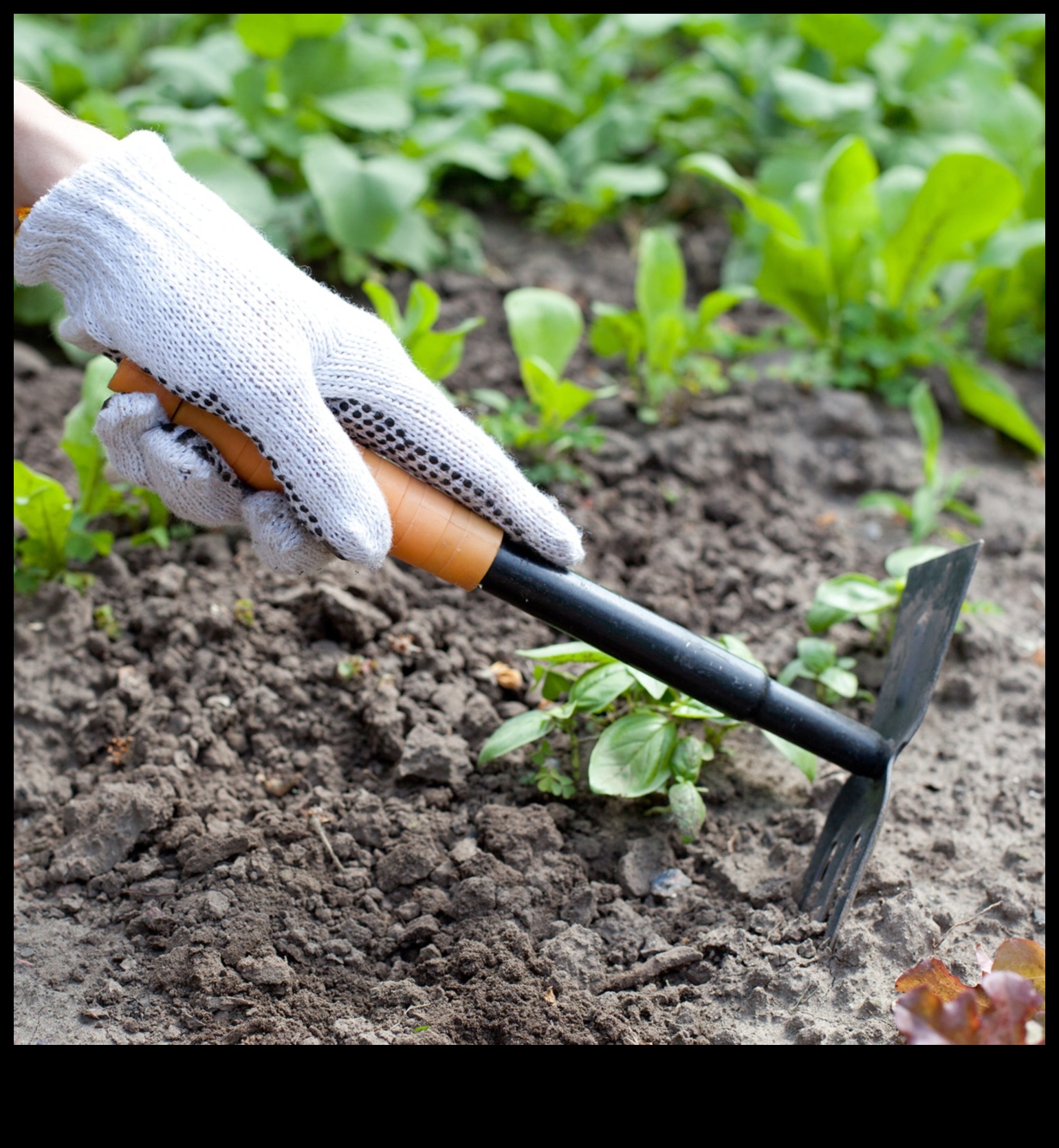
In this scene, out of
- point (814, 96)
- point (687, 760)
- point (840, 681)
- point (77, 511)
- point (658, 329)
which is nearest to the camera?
point (687, 760)

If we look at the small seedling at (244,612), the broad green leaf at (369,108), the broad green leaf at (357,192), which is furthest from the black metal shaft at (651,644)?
the broad green leaf at (369,108)

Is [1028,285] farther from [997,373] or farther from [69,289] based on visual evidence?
[69,289]

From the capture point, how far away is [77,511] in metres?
2.30

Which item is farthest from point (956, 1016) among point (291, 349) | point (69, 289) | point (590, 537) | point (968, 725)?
point (69, 289)

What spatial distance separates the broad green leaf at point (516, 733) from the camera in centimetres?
180

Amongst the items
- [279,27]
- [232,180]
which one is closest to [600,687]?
[232,180]

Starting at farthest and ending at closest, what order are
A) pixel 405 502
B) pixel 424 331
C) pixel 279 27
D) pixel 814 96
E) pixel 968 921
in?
pixel 814 96, pixel 279 27, pixel 424 331, pixel 968 921, pixel 405 502

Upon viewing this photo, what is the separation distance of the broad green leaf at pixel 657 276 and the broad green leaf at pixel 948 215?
0.63 meters

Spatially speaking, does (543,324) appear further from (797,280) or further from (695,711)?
(695,711)

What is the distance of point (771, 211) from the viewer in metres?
2.87

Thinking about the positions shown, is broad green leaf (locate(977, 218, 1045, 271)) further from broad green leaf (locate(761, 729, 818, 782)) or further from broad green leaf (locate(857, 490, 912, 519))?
broad green leaf (locate(761, 729, 818, 782))

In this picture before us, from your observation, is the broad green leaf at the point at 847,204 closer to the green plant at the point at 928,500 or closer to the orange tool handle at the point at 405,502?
the green plant at the point at 928,500

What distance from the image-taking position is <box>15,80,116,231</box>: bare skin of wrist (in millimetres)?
1631

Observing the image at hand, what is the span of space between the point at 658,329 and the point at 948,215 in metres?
0.87
